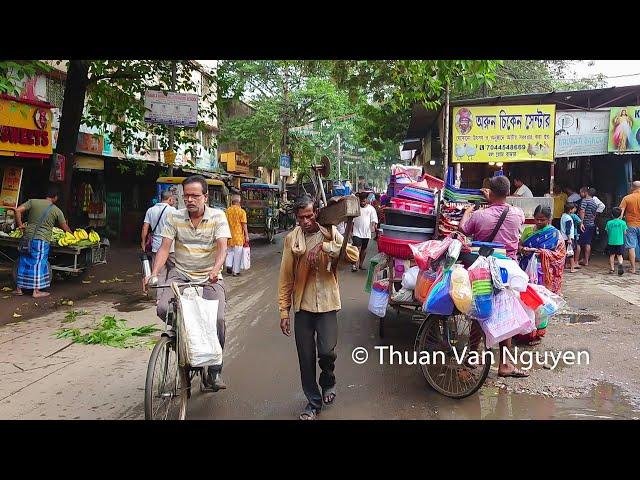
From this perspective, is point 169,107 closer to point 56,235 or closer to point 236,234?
point 236,234

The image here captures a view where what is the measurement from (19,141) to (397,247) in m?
9.66

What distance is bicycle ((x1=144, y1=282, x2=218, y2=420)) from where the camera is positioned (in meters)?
3.46

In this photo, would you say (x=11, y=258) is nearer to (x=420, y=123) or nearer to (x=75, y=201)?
(x=75, y=201)

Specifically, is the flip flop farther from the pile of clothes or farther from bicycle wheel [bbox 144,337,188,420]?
bicycle wheel [bbox 144,337,188,420]

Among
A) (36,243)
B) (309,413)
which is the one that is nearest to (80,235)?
(36,243)

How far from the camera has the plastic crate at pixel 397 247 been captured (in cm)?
572

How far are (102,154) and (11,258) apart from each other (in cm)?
758

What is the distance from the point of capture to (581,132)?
12.7 m

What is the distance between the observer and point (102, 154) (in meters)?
16.5

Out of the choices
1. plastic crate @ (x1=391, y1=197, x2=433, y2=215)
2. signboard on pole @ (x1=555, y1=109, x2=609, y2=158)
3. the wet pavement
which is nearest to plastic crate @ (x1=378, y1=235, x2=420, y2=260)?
plastic crate @ (x1=391, y1=197, x2=433, y2=215)

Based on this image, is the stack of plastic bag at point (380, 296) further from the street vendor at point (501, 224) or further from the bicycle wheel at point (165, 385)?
the bicycle wheel at point (165, 385)

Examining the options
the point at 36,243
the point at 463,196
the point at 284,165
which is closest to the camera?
the point at 463,196

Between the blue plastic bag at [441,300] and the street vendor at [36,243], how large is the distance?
7073 millimetres
